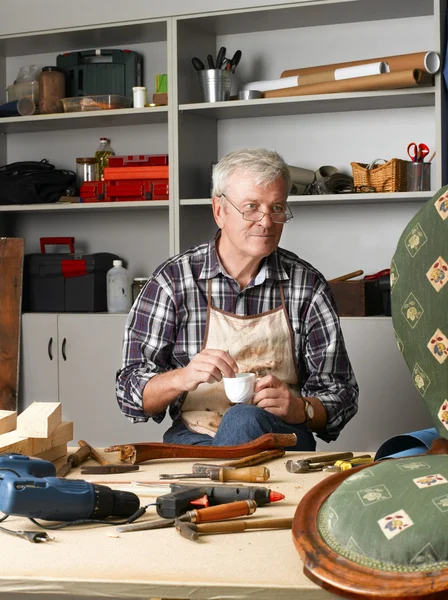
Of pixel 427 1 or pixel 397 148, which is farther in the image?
pixel 397 148

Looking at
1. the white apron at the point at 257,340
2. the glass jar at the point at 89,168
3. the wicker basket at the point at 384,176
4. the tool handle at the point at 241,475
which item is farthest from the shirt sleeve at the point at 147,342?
the glass jar at the point at 89,168

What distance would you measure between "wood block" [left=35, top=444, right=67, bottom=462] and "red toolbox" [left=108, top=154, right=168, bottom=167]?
2.39 m

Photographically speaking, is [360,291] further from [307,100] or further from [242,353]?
[242,353]

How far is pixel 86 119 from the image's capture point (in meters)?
3.92

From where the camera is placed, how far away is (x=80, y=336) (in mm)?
3822

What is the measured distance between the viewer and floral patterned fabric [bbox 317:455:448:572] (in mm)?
925

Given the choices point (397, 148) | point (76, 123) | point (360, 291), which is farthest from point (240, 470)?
point (76, 123)

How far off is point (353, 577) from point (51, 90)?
344 centimetres

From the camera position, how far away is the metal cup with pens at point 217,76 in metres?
3.62

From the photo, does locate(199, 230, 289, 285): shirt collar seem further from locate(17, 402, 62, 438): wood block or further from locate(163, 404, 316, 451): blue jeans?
locate(17, 402, 62, 438): wood block

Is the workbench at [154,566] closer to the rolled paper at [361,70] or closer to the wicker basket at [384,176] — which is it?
the wicker basket at [384,176]

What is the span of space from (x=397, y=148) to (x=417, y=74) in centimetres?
51

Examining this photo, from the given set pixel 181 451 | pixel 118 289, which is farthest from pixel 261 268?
pixel 118 289

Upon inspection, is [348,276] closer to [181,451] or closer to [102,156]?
[102,156]
